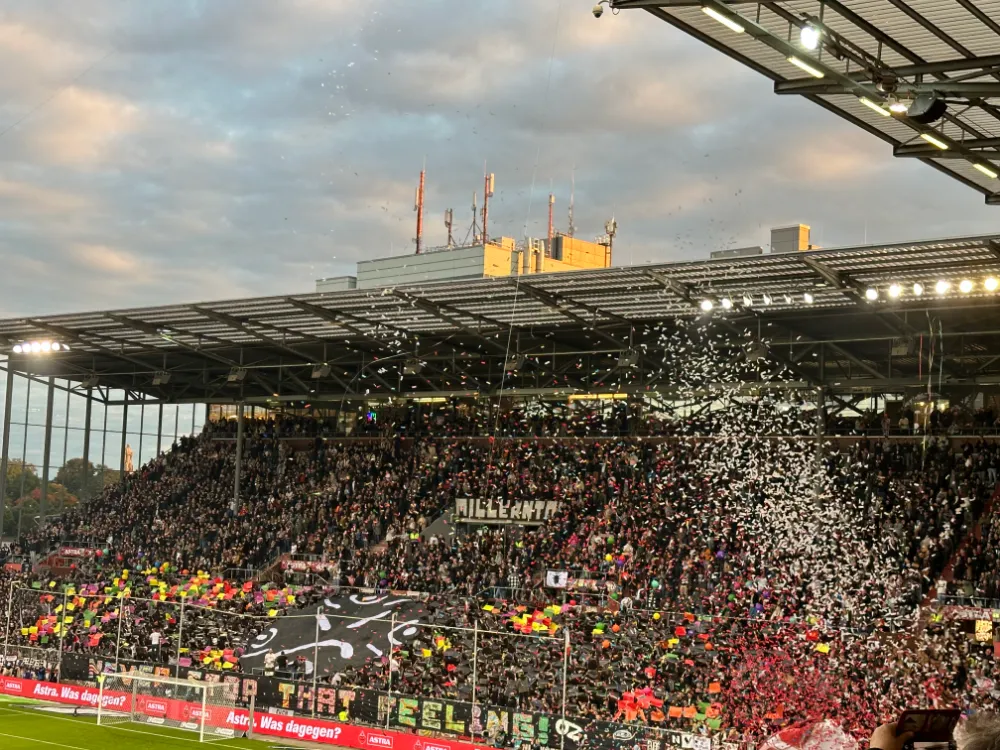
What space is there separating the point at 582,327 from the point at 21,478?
29.7 m

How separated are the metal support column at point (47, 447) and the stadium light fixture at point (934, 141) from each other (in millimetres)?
43204

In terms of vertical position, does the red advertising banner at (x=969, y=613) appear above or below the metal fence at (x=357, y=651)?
above

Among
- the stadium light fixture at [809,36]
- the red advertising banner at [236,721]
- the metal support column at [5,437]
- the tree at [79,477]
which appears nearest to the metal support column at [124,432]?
the tree at [79,477]

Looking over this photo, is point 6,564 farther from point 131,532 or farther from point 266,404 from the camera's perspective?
point 266,404

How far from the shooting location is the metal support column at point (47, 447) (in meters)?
50.6

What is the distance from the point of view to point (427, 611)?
33.0 m

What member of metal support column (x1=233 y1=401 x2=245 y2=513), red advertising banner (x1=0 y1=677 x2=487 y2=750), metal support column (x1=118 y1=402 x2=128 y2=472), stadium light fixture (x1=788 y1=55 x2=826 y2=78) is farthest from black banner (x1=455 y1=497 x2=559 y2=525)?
stadium light fixture (x1=788 y1=55 x2=826 y2=78)

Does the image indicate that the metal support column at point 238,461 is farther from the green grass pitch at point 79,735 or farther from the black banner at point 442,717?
the black banner at point 442,717

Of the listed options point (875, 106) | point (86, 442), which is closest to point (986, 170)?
point (875, 106)

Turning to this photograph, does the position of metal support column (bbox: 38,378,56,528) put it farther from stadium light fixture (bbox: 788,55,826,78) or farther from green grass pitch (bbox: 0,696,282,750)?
stadium light fixture (bbox: 788,55,826,78)

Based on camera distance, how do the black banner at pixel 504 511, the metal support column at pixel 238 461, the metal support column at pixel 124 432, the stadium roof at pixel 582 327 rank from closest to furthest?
1. the stadium roof at pixel 582 327
2. the black banner at pixel 504 511
3. the metal support column at pixel 238 461
4. the metal support column at pixel 124 432

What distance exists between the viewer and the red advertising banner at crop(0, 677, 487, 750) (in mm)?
26125

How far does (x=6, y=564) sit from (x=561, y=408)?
23.7 metres

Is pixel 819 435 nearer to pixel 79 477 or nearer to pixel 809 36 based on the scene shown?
pixel 809 36
